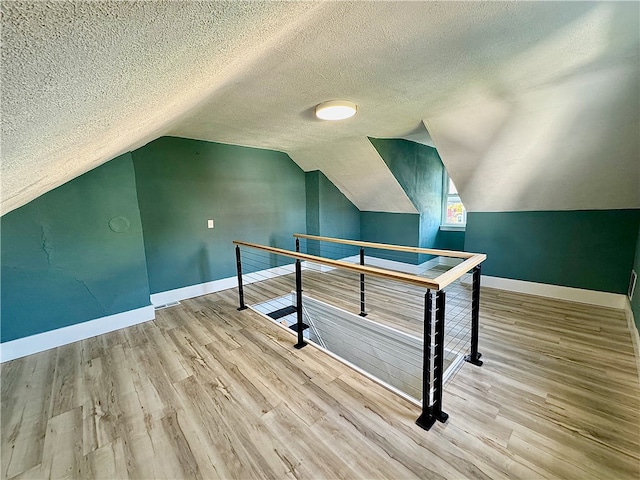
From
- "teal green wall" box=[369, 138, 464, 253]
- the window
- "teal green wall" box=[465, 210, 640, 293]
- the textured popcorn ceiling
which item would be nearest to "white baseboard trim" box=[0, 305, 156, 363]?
the textured popcorn ceiling

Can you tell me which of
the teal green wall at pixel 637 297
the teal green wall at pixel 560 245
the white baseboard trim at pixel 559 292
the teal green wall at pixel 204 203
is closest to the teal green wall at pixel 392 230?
the teal green wall at pixel 560 245

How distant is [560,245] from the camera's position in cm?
329

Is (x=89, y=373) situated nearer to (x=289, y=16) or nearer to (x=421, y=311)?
(x=289, y=16)

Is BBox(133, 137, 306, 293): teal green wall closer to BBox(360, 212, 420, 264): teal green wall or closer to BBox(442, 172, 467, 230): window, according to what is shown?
BBox(360, 212, 420, 264): teal green wall

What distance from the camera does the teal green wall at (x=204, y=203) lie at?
10.9 feet

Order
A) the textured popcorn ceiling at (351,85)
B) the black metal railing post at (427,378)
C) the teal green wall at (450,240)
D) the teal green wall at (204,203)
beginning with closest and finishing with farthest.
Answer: the textured popcorn ceiling at (351,85) < the black metal railing post at (427,378) < the teal green wall at (204,203) < the teal green wall at (450,240)

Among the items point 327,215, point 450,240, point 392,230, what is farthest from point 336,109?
point 450,240

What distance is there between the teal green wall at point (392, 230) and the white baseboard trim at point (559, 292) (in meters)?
1.24

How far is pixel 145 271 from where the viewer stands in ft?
9.74

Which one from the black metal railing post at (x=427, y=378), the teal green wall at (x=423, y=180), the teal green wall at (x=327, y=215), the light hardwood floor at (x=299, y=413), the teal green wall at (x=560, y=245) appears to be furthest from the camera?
the teal green wall at (x=327, y=215)

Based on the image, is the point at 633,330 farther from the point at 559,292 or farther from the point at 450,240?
the point at 450,240

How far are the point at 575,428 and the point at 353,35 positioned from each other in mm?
2527

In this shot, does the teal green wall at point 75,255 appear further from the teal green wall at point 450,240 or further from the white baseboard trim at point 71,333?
the teal green wall at point 450,240

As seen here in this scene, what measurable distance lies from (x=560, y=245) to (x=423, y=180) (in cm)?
212
